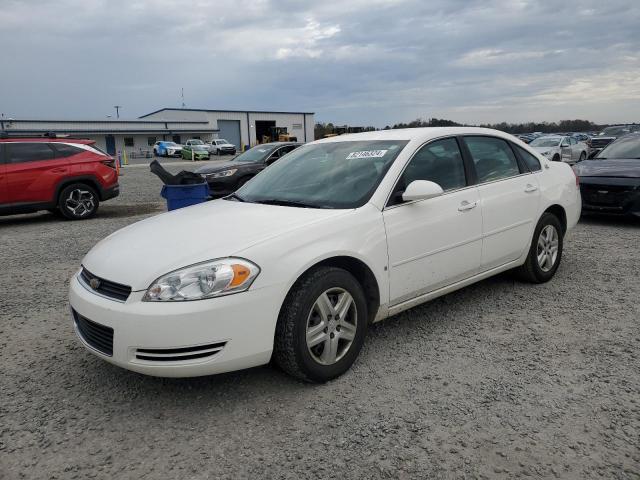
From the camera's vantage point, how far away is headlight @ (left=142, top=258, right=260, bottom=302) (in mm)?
2658

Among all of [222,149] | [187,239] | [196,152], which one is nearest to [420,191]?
[187,239]

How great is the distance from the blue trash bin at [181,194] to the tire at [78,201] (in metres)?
3.99

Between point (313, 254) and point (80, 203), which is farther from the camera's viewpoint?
point (80, 203)

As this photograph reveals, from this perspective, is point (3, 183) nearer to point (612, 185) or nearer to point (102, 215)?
point (102, 215)

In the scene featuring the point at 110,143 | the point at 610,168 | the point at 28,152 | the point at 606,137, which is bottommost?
the point at 610,168

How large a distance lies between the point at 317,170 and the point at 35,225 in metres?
7.86

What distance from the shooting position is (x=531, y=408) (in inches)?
109

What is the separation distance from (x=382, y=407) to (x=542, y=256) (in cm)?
279

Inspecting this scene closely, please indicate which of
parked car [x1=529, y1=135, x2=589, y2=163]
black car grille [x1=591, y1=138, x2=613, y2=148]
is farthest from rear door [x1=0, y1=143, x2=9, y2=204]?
black car grille [x1=591, y1=138, x2=613, y2=148]

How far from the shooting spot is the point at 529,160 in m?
4.81

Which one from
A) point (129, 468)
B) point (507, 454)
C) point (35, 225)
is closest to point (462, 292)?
point (507, 454)

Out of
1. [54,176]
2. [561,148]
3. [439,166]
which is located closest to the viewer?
[439,166]

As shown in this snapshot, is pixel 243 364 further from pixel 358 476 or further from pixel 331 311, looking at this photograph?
pixel 358 476

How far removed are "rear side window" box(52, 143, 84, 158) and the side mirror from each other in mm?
8562
